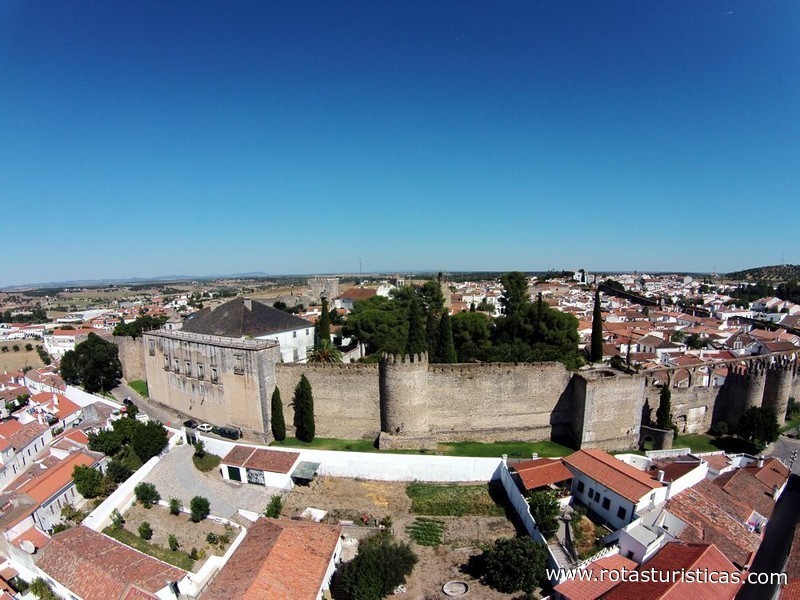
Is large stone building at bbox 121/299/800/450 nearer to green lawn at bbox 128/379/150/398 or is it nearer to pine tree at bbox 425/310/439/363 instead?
pine tree at bbox 425/310/439/363

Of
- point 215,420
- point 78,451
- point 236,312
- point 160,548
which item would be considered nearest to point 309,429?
point 215,420

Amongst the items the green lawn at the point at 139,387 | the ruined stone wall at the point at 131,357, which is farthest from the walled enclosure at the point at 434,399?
the ruined stone wall at the point at 131,357

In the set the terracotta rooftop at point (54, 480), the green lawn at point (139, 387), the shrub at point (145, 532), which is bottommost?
the shrub at point (145, 532)

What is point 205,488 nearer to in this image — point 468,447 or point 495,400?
point 468,447

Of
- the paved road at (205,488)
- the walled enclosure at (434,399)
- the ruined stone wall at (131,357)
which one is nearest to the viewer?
the paved road at (205,488)

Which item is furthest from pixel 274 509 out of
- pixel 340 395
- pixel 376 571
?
pixel 340 395

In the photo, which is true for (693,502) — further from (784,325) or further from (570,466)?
(784,325)

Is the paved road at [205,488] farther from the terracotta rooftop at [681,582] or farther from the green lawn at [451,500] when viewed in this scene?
the terracotta rooftop at [681,582]
